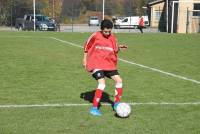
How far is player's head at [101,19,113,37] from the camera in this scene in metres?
7.60

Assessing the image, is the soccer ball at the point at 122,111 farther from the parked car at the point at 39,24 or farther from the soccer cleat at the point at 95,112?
the parked car at the point at 39,24

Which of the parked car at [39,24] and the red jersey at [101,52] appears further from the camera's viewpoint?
the parked car at [39,24]

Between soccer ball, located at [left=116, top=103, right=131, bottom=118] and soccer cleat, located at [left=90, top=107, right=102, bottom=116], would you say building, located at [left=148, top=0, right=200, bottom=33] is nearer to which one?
soccer cleat, located at [left=90, top=107, right=102, bottom=116]

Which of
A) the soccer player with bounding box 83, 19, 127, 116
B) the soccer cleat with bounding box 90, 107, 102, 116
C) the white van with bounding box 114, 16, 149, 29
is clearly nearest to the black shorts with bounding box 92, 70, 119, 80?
the soccer player with bounding box 83, 19, 127, 116

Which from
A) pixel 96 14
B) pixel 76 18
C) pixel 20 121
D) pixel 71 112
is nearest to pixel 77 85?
pixel 71 112

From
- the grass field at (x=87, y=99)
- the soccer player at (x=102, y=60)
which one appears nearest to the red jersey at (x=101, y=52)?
the soccer player at (x=102, y=60)

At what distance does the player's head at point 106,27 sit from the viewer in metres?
7.60

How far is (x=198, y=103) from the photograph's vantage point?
8773 millimetres

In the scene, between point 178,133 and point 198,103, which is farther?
point 198,103

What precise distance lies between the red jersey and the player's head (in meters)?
0.12

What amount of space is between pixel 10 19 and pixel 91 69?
47.4 meters

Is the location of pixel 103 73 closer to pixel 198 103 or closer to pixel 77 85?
pixel 198 103

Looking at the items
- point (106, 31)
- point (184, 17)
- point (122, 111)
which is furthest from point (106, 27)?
point (184, 17)

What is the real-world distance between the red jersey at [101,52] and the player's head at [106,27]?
12cm
